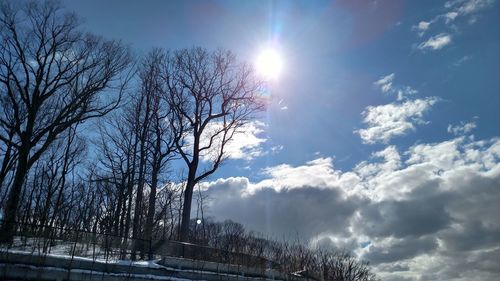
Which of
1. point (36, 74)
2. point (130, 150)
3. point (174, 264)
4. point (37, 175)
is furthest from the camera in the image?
point (37, 175)

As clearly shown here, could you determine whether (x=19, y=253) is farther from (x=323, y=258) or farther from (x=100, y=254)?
(x=323, y=258)

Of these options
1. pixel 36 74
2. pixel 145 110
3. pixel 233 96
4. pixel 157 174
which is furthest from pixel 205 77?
pixel 36 74

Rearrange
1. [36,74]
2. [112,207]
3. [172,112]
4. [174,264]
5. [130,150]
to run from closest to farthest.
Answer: [174,264] → [36,74] → [172,112] → [130,150] → [112,207]

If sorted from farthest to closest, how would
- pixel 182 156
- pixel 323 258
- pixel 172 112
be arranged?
pixel 172 112 < pixel 182 156 < pixel 323 258

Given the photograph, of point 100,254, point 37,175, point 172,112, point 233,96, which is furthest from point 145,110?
point 100,254

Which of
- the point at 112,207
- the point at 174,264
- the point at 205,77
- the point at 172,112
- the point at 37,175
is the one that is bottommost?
the point at 174,264

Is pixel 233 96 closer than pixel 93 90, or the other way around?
pixel 93 90

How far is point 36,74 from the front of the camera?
22953 mm

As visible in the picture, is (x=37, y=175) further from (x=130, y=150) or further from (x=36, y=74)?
(x=36, y=74)

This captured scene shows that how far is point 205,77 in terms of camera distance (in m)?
29.3

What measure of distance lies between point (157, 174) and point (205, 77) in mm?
7322

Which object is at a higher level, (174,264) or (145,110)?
(145,110)

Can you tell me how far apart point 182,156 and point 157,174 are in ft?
11.9

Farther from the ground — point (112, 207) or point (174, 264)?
point (112, 207)
